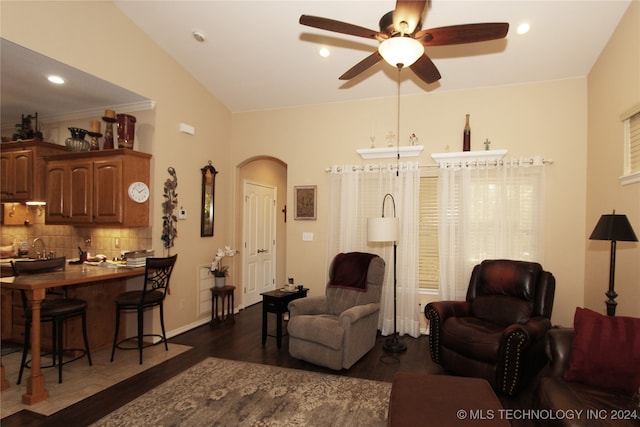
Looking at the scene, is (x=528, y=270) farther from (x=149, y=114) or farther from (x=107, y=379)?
(x=149, y=114)

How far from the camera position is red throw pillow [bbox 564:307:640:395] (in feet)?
6.84

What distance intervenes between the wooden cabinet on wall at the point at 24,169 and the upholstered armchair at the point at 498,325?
16.6 ft

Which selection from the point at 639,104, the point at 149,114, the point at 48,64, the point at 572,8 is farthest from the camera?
the point at 149,114

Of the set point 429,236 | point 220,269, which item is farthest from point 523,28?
point 220,269

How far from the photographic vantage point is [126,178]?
3.89 meters

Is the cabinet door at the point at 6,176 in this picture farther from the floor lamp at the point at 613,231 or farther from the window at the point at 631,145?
the window at the point at 631,145

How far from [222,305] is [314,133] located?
2796 millimetres

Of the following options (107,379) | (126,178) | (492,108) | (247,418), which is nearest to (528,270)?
(492,108)

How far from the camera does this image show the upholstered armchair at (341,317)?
3.34 m

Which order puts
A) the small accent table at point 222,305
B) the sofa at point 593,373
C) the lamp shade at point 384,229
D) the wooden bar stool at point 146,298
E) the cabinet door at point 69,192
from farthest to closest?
the small accent table at point 222,305 < the cabinet door at point 69,192 < the lamp shade at point 384,229 < the wooden bar stool at point 146,298 < the sofa at point 593,373

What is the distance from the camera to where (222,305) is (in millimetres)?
4895

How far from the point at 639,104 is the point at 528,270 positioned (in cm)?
167

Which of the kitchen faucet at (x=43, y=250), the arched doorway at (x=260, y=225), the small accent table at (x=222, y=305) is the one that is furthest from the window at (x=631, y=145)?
the kitchen faucet at (x=43, y=250)

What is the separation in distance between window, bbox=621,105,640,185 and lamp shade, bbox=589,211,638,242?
0.41m
